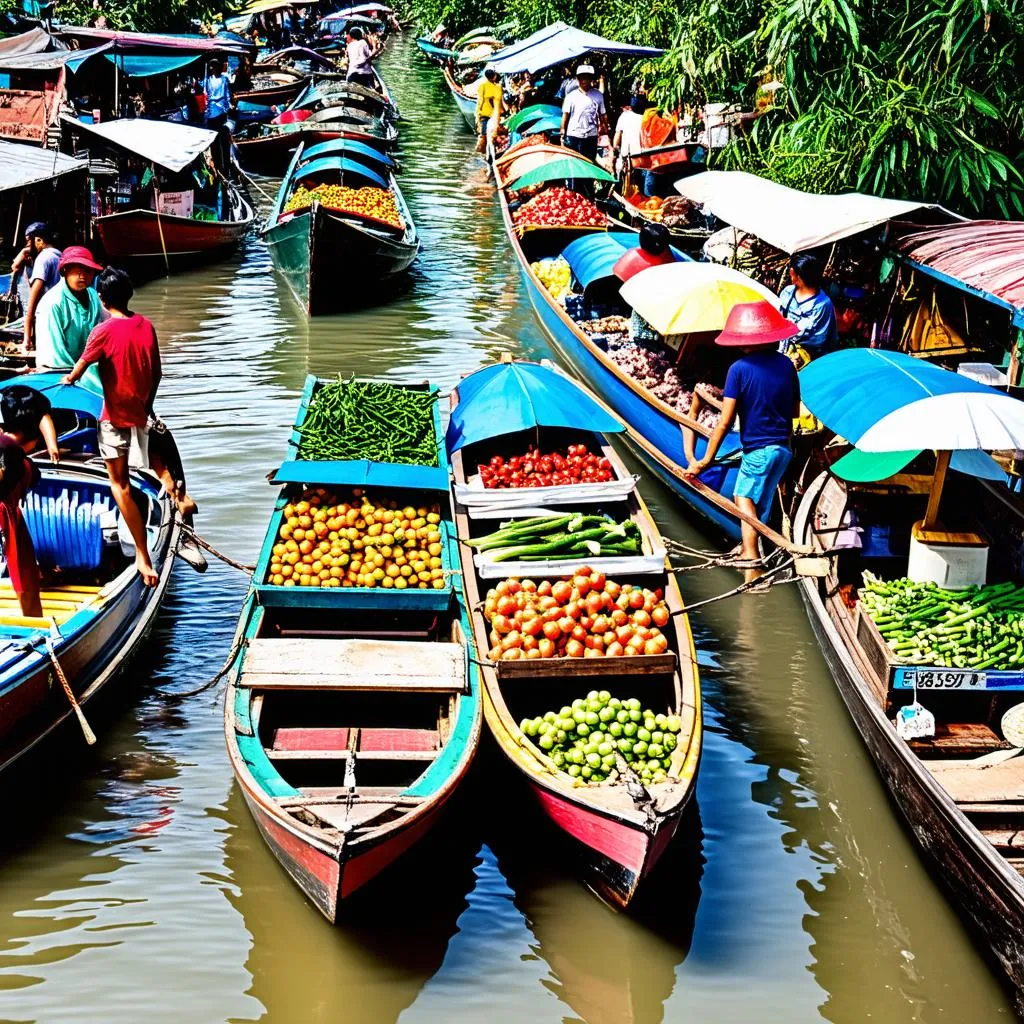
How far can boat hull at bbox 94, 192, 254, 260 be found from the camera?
634 inches

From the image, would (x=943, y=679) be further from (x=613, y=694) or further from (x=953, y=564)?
(x=613, y=694)

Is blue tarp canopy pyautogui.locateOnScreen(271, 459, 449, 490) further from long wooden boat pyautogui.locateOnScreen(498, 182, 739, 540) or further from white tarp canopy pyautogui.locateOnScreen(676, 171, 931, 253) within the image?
white tarp canopy pyautogui.locateOnScreen(676, 171, 931, 253)

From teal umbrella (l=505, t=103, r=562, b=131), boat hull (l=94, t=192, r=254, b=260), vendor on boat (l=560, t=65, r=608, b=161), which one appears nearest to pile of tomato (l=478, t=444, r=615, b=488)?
boat hull (l=94, t=192, r=254, b=260)

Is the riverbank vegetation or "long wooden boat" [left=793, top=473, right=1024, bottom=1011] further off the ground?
the riverbank vegetation

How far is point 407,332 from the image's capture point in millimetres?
15727

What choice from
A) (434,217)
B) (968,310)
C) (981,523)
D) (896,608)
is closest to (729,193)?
(968,310)

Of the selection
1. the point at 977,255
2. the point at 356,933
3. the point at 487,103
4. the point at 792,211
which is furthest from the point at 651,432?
the point at 487,103

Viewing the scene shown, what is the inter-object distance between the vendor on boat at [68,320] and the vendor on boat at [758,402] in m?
4.71

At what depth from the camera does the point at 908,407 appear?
6.64 meters

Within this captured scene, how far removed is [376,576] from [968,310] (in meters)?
5.62

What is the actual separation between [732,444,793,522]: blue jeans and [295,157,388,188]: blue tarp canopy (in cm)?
1187

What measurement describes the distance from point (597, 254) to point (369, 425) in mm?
5248

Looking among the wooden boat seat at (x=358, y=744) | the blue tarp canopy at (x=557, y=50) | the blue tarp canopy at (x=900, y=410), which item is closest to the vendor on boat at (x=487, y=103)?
the blue tarp canopy at (x=557, y=50)

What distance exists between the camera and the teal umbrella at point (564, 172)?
54.2 ft
